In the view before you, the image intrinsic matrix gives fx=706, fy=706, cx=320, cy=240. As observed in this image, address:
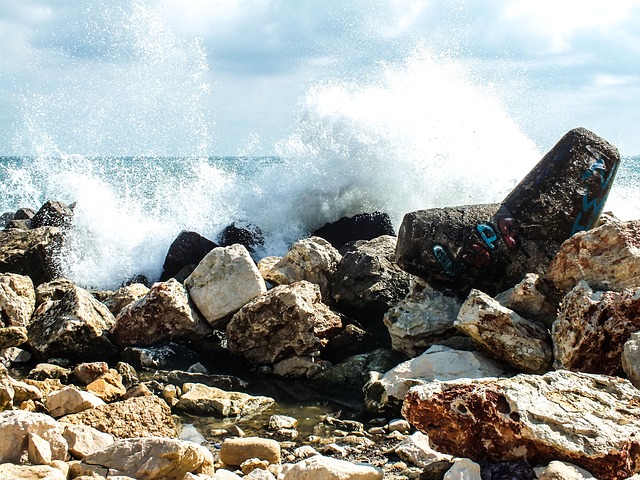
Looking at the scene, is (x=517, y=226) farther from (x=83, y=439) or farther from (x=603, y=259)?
(x=83, y=439)

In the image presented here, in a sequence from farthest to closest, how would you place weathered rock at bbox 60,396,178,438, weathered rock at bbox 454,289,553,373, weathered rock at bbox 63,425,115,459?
weathered rock at bbox 454,289,553,373 → weathered rock at bbox 60,396,178,438 → weathered rock at bbox 63,425,115,459

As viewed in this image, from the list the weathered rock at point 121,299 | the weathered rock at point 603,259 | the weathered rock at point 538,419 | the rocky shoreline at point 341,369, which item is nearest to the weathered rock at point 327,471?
the rocky shoreline at point 341,369

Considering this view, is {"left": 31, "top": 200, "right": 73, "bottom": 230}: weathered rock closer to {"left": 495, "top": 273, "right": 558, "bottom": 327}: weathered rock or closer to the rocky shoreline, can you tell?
the rocky shoreline

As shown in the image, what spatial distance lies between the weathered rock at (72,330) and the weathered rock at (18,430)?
2531mm

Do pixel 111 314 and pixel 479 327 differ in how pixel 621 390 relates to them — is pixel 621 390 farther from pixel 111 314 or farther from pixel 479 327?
pixel 111 314

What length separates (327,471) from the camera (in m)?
2.99

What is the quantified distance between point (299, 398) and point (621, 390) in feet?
7.88

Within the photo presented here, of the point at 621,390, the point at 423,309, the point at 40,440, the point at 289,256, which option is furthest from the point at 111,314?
the point at 621,390

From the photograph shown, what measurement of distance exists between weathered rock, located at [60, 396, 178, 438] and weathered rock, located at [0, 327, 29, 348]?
2070mm

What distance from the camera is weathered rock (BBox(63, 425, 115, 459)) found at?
11.3 ft

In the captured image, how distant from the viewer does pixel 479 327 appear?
4680 millimetres

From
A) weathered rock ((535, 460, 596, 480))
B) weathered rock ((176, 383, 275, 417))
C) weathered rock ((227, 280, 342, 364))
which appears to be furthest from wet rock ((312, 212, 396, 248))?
weathered rock ((535, 460, 596, 480))

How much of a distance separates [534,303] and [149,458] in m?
2.92

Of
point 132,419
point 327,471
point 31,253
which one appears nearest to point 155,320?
point 132,419
